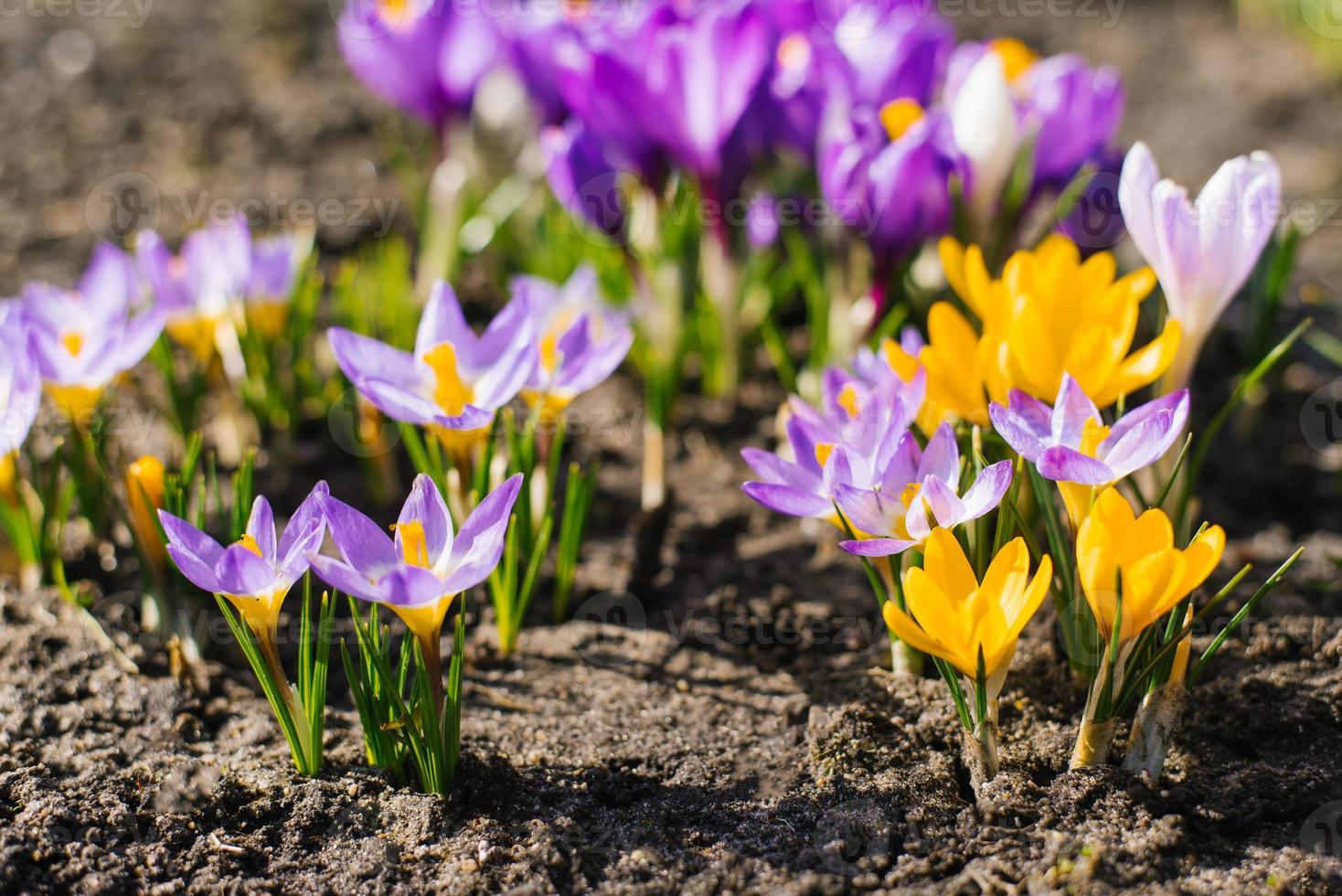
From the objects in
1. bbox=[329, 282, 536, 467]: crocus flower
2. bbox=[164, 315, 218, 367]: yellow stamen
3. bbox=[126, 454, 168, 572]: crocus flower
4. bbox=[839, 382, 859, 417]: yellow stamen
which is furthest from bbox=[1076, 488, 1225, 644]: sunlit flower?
bbox=[164, 315, 218, 367]: yellow stamen

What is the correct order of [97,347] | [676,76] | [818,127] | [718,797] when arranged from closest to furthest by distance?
1. [718,797]
2. [97,347]
3. [676,76]
4. [818,127]

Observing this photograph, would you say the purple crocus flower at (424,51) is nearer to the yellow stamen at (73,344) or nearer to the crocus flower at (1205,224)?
the yellow stamen at (73,344)

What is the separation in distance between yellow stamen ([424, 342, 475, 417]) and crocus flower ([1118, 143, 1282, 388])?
0.84 metres

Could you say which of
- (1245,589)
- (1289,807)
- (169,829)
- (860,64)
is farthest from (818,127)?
(169,829)

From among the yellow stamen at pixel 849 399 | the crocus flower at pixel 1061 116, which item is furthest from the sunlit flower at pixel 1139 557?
the crocus flower at pixel 1061 116

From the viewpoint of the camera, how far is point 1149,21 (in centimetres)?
399

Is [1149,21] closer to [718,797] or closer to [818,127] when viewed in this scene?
[818,127]

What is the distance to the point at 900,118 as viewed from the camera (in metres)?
1.87

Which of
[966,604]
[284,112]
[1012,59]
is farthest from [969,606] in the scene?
[284,112]

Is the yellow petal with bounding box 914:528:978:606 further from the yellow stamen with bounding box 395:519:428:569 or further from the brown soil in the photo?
the yellow stamen with bounding box 395:519:428:569

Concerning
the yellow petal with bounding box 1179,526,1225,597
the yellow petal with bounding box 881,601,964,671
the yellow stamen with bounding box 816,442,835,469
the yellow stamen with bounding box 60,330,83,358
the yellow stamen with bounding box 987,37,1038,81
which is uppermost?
the yellow stamen with bounding box 987,37,1038,81

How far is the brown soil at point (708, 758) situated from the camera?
123cm

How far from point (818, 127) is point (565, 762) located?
46.8 inches

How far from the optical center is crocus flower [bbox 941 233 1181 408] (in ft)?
4.50
